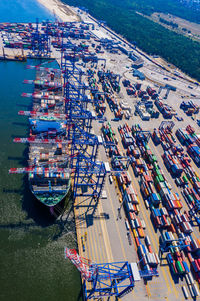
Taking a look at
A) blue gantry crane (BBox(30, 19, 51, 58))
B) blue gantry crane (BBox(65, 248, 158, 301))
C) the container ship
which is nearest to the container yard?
blue gantry crane (BBox(65, 248, 158, 301))

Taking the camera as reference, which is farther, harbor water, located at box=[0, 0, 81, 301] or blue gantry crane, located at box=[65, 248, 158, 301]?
harbor water, located at box=[0, 0, 81, 301]

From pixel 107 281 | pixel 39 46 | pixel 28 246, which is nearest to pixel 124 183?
pixel 107 281

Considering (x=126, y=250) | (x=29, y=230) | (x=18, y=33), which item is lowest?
(x=126, y=250)

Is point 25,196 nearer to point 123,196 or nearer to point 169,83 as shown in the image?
point 123,196

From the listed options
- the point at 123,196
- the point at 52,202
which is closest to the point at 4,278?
the point at 52,202

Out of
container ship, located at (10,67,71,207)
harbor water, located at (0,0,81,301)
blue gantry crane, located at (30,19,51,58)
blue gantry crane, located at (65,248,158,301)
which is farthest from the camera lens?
blue gantry crane, located at (30,19,51,58)

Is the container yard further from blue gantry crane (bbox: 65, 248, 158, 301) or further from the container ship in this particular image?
the container ship
